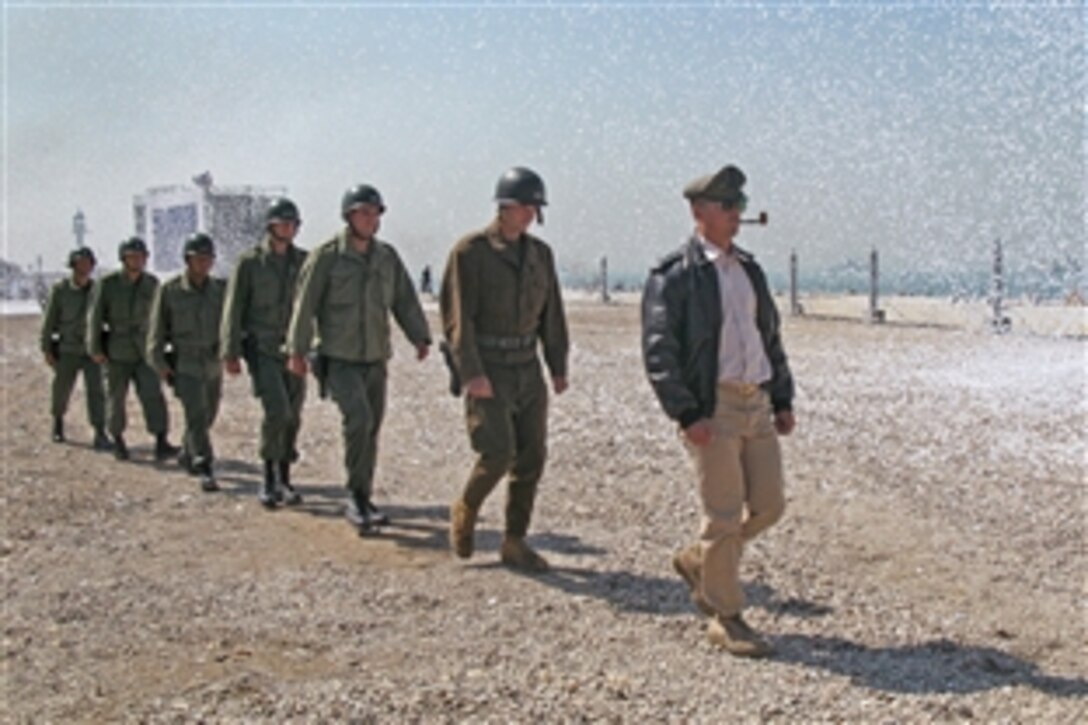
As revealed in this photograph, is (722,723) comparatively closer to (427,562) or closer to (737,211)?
(737,211)

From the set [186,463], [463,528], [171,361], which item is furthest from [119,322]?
[463,528]

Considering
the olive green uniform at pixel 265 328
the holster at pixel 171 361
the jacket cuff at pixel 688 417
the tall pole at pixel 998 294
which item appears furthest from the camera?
the tall pole at pixel 998 294

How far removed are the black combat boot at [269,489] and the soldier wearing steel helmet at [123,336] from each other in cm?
303

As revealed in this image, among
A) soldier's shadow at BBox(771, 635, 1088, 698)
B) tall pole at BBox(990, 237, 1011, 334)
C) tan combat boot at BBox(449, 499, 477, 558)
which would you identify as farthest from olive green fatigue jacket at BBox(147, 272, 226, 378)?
tall pole at BBox(990, 237, 1011, 334)

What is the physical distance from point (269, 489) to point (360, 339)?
179 cm

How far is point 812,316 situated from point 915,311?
Answer: 412cm

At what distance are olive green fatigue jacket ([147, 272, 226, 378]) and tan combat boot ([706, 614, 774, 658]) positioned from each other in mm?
6131

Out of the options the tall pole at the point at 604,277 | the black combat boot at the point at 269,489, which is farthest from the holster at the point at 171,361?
the tall pole at the point at 604,277

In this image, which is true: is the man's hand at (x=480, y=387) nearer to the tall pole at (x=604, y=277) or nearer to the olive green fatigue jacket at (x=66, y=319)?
the olive green fatigue jacket at (x=66, y=319)

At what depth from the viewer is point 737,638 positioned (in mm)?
5273

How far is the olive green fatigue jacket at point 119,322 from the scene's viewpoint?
38.6 feet

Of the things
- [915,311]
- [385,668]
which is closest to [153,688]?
[385,668]

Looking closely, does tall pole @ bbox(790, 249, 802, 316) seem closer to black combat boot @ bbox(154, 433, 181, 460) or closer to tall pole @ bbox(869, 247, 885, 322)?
tall pole @ bbox(869, 247, 885, 322)

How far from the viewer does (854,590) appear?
6.29 meters
